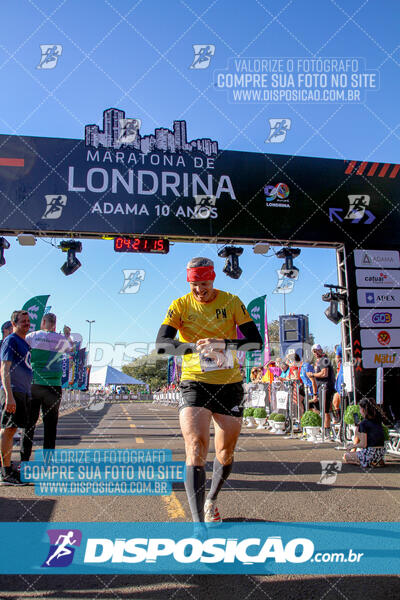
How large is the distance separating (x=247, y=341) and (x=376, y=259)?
10.1m

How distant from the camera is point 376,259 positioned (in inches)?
518

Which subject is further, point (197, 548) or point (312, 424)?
point (312, 424)

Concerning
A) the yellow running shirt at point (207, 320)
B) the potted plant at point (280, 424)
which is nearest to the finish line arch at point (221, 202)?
the potted plant at point (280, 424)

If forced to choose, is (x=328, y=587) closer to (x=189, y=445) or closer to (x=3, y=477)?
(x=189, y=445)

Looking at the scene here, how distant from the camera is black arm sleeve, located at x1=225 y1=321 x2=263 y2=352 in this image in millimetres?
4017

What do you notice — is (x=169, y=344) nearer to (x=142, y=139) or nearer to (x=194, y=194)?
(x=194, y=194)

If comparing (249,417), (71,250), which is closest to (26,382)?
(71,250)

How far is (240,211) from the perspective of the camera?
12961mm

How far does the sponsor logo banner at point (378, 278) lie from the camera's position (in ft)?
42.5

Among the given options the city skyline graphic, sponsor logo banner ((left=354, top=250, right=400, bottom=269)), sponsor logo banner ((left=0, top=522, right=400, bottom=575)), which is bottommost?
sponsor logo banner ((left=0, top=522, right=400, bottom=575))

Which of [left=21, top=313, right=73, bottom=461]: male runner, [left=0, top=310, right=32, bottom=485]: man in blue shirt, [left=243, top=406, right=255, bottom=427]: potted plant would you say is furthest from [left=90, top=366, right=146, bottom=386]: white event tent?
[left=0, top=310, right=32, bottom=485]: man in blue shirt

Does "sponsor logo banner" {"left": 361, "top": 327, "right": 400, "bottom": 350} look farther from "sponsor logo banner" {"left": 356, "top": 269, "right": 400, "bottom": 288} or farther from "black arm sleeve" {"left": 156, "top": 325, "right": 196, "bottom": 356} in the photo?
"black arm sleeve" {"left": 156, "top": 325, "right": 196, "bottom": 356}

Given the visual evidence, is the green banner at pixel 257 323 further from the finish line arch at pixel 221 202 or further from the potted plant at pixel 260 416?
the finish line arch at pixel 221 202

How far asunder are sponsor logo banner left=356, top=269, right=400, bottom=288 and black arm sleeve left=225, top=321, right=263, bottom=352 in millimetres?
9515
